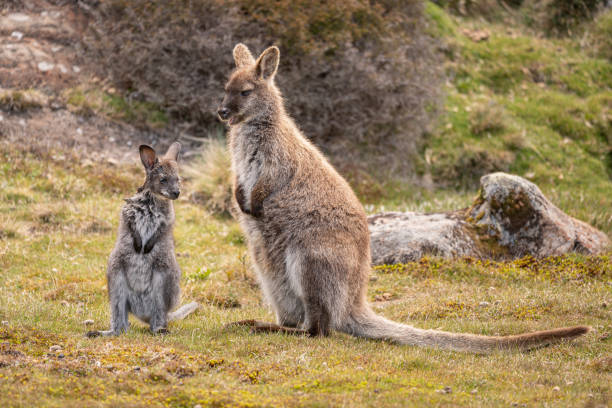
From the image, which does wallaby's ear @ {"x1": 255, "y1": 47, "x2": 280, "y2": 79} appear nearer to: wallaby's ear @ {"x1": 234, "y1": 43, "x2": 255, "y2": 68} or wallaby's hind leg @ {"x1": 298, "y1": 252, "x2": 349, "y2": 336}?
wallaby's ear @ {"x1": 234, "y1": 43, "x2": 255, "y2": 68}

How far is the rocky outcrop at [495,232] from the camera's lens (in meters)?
10.8

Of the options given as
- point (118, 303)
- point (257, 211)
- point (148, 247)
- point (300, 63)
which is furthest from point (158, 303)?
point (300, 63)

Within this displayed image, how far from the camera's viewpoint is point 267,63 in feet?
24.8

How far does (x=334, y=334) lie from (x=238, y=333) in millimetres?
1045

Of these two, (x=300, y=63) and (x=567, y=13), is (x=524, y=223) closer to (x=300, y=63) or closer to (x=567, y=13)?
(x=300, y=63)

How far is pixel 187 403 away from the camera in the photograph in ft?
14.8

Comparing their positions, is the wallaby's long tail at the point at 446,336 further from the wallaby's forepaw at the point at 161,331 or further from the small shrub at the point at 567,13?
the small shrub at the point at 567,13

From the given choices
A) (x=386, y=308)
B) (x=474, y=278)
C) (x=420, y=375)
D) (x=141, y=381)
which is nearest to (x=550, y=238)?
(x=474, y=278)

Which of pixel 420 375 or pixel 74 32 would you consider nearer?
pixel 420 375

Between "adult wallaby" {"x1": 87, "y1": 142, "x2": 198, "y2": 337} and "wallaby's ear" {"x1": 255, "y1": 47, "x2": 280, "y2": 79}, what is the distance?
1512 millimetres

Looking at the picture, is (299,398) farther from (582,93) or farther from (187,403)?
(582,93)

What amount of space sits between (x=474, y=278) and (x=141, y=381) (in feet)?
20.2

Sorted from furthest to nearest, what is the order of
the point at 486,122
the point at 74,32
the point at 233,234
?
the point at 486,122 < the point at 74,32 < the point at 233,234

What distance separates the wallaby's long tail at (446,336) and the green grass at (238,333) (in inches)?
5.0
